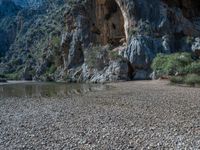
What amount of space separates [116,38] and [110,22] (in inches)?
198

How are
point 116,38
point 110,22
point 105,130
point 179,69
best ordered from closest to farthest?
point 105,130 < point 179,69 < point 110,22 < point 116,38

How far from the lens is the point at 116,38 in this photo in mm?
98250

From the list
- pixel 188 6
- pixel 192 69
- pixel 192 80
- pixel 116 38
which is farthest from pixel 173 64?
pixel 116 38

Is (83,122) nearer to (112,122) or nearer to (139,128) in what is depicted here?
(112,122)

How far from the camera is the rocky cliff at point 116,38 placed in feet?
259

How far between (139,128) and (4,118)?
9057 millimetres

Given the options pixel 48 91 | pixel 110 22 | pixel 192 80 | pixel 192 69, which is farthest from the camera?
pixel 110 22

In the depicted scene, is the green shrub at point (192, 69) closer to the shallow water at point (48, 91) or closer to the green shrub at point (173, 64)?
the green shrub at point (173, 64)

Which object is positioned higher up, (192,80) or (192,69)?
(192,69)

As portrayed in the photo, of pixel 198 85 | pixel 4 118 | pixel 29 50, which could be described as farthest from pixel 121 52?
pixel 29 50

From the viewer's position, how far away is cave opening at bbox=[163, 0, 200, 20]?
284ft

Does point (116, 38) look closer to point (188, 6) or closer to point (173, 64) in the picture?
point (188, 6)

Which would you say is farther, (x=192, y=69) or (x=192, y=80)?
(x=192, y=69)


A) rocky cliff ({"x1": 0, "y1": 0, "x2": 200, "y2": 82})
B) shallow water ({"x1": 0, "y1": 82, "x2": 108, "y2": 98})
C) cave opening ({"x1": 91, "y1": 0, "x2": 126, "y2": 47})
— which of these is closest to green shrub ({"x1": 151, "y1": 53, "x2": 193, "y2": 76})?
shallow water ({"x1": 0, "y1": 82, "x2": 108, "y2": 98})
